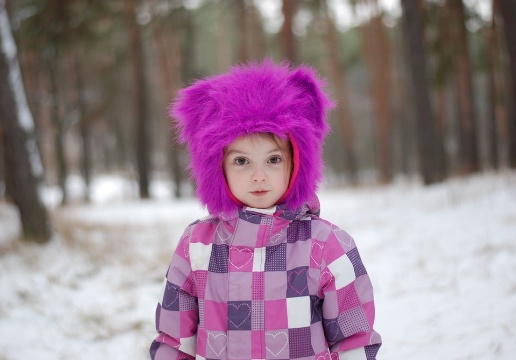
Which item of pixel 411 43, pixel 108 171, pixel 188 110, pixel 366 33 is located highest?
pixel 366 33

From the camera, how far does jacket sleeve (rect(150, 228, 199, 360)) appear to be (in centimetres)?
180

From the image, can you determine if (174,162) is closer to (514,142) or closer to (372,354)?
(514,142)

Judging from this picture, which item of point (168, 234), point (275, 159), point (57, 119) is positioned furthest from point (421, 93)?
point (57, 119)

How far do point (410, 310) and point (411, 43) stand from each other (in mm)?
7668

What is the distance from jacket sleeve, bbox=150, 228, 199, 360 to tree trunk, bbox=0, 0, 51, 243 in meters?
5.30

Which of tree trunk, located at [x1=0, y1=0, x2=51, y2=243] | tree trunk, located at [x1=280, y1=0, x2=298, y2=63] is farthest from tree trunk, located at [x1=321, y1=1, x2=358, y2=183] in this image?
tree trunk, located at [x1=0, y1=0, x2=51, y2=243]

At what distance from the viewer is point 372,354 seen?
1.66 metres

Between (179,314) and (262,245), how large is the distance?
429mm

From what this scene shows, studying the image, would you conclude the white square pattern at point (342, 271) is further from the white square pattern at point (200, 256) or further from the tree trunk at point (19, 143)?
the tree trunk at point (19, 143)

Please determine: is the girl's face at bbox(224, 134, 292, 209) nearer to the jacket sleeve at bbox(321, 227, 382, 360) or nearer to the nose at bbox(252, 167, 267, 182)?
the nose at bbox(252, 167, 267, 182)

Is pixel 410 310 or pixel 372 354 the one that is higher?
pixel 372 354

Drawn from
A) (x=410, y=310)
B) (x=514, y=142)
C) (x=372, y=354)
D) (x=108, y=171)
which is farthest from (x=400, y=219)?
(x=108, y=171)

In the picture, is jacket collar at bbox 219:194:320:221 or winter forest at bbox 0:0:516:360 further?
winter forest at bbox 0:0:516:360

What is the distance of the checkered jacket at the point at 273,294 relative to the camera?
1.65 m
